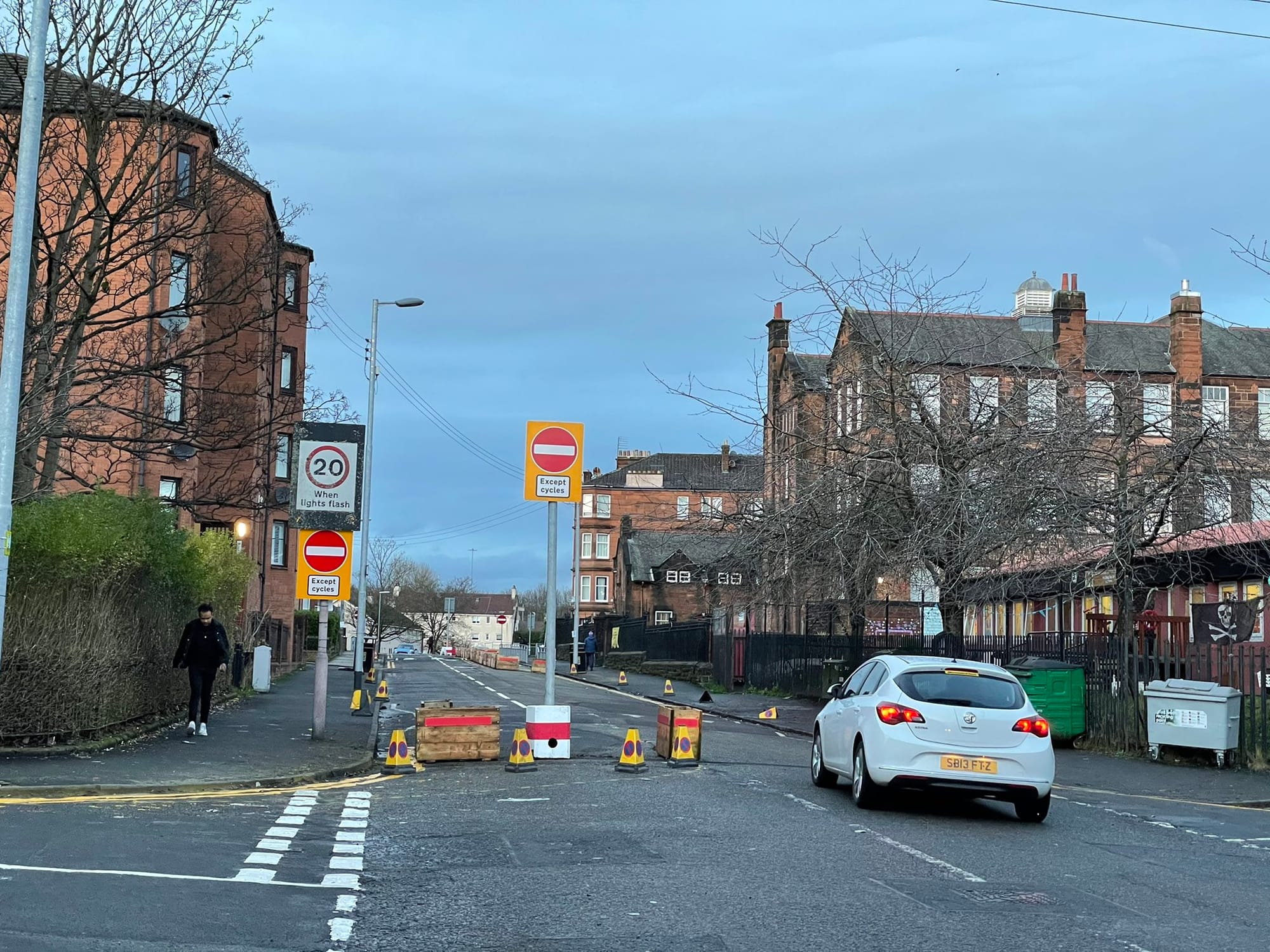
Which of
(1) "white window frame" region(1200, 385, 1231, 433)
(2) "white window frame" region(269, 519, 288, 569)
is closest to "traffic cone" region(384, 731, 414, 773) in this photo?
(1) "white window frame" region(1200, 385, 1231, 433)

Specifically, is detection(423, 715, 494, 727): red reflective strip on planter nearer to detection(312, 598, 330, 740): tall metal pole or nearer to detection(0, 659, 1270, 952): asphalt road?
detection(0, 659, 1270, 952): asphalt road

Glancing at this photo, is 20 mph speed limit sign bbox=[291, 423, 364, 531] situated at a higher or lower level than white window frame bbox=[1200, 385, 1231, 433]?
lower

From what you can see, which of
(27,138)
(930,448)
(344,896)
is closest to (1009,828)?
(344,896)

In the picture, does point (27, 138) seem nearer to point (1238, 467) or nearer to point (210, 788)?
point (210, 788)

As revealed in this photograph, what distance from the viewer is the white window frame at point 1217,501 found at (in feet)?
78.8

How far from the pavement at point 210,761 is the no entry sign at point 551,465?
4050 millimetres

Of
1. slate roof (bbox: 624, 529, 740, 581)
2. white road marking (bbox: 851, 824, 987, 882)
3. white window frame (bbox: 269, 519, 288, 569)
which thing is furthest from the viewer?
slate roof (bbox: 624, 529, 740, 581)

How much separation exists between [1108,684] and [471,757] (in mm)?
10421

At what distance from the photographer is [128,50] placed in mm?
21781

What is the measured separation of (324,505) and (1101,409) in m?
14.3

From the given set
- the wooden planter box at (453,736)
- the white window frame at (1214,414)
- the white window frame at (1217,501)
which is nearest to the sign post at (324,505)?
the wooden planter box at (453,736)

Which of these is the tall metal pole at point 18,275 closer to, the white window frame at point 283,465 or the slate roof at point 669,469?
the white window frame at point 283,465

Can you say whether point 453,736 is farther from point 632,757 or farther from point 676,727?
point 676,727

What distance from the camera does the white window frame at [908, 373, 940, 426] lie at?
26.5 m
